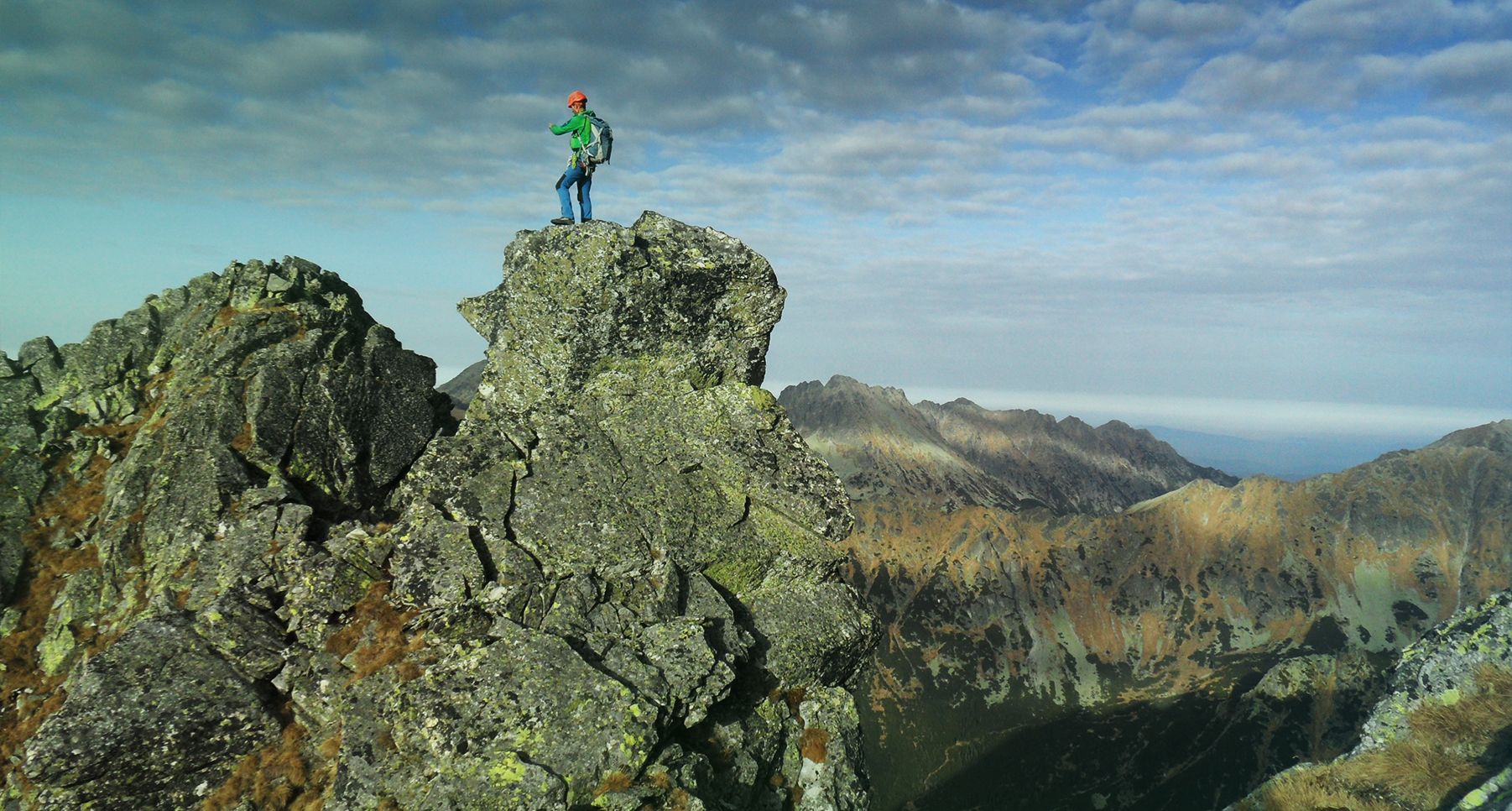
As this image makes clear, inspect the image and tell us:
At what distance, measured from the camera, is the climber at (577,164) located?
27.6m

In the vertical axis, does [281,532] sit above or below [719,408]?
below

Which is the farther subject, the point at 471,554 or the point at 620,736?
the point at 471,554

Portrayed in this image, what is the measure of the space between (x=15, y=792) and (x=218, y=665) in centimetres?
555

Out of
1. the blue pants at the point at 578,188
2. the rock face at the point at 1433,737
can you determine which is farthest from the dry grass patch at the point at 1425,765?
the blue pants at the point at 578,188

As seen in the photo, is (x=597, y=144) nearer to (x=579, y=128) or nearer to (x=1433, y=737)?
(x=579, y=128)

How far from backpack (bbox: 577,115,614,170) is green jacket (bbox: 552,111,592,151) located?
0.10m

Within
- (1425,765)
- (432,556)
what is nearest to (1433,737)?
(1425,765)

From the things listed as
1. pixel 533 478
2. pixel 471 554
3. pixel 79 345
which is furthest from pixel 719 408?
pixel 79 345

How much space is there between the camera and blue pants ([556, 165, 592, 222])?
28.8 meters

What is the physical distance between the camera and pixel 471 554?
853 inches

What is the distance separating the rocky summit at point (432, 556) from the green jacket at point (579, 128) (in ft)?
11.5

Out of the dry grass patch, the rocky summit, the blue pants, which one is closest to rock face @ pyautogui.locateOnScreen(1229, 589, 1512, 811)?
the dry grass patch

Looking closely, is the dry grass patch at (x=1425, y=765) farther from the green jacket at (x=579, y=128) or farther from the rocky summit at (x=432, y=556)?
the green jacket at (x=579, y=128)

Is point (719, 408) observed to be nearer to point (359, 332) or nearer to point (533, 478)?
point (533, 478)
